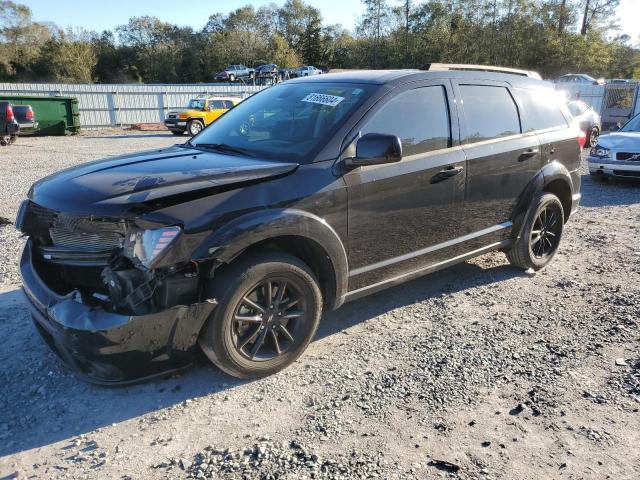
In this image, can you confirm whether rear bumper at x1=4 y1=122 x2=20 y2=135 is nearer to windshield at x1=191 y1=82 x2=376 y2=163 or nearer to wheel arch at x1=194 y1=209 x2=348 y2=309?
windshield at x1=191 y1=82 x2=376 y2=163

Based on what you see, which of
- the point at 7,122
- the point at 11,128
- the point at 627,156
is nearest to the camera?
the point at 627,156

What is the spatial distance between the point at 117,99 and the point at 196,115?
6657 mm

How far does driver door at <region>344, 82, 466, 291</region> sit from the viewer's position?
3.55m

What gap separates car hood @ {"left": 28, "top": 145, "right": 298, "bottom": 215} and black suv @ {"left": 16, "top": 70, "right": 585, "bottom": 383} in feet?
0.04

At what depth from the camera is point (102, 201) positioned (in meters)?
2.77

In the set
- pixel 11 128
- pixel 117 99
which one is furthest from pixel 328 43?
pixel 11 128

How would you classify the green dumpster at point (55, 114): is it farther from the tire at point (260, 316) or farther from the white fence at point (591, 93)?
the white fence at point (591, 93)

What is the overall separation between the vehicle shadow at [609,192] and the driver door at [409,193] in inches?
221

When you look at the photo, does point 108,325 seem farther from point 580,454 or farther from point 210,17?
point 210,17

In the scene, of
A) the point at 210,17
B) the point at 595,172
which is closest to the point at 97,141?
the point at 595,172

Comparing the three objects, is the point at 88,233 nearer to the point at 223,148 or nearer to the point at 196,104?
the point at 223,148

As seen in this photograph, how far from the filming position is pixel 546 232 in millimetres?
5254

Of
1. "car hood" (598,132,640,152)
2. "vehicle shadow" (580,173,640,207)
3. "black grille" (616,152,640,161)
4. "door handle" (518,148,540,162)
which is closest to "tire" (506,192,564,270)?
"door handle" (518,148,540,162)

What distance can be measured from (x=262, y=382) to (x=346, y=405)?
57cm
